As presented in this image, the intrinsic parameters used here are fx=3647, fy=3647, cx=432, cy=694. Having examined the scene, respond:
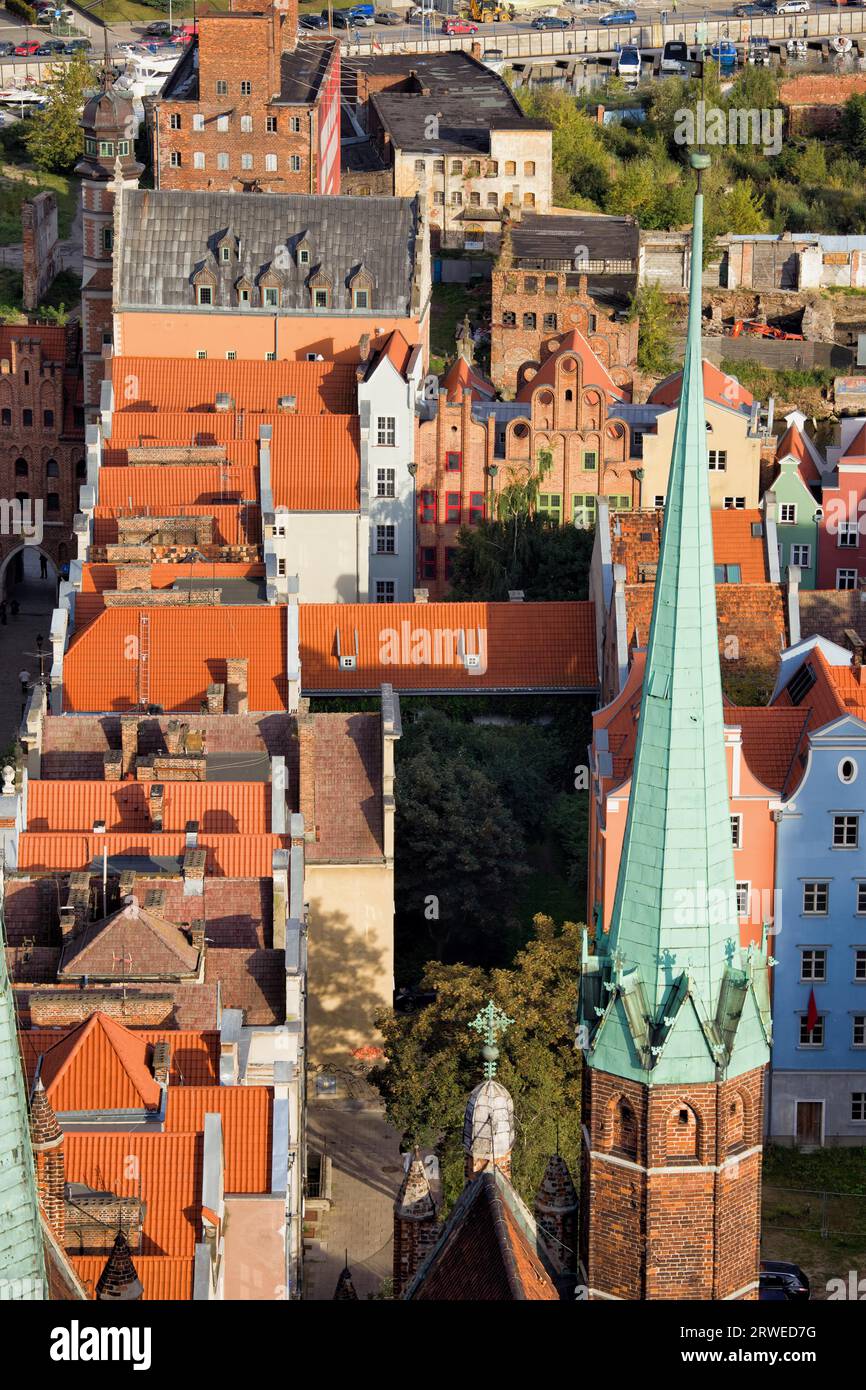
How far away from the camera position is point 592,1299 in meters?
57.6

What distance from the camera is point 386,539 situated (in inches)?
4877

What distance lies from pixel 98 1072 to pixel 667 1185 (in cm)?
1959

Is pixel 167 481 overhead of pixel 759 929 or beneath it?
overhead

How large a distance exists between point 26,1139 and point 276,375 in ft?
288

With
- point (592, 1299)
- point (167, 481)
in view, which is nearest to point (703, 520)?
point (592, 1299)

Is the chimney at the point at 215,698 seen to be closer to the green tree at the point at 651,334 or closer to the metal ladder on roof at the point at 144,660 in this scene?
the metal ladder on roof at the point at 144,660

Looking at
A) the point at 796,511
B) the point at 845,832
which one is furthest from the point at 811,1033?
the point at 796,511

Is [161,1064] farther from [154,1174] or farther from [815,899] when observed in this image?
[815,899]

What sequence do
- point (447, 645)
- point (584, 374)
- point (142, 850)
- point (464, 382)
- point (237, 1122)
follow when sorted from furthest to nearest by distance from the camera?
1. point (464, 382)
2. point (584, 374)
3. point (447, 645)
4. point (142, 850)
5. point (237, 1122)

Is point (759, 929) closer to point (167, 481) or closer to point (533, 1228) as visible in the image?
point (533, 1228)

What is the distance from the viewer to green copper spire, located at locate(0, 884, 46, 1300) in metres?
42.2

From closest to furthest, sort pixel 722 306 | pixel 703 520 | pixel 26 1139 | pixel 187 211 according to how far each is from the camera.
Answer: pixel 26 1139 → pixel 703 520 → pixel 187 211 → pixel 722 306

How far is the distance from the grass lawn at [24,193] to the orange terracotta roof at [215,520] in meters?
58.9

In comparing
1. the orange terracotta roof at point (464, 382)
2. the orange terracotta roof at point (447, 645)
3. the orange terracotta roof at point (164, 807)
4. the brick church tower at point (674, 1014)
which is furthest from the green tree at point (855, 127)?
the brick church tower at point (674, 1014)
